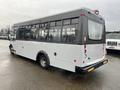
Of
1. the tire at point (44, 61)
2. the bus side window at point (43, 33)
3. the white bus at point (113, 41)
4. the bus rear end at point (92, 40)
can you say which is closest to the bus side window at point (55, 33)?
the bus side window at point (43, 33)

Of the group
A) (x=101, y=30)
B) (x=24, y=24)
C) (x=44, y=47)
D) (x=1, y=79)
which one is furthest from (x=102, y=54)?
(x=24, y=24)

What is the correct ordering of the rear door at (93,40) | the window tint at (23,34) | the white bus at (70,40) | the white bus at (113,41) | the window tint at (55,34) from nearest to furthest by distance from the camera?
1. the white bus at (70,40)
2. the rear door at (93,40)
3. the window tint at (55,34)
4. the window tint at (23,34)
5. the white bus at (113,41)

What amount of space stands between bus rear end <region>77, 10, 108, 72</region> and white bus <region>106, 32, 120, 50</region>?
18.1 feet

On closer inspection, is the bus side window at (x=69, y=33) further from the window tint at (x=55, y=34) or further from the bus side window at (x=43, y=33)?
the bus side window at (x=43, y=33)

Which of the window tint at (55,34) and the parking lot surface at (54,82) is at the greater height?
the window tint at (55,34)

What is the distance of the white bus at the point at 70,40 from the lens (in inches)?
185

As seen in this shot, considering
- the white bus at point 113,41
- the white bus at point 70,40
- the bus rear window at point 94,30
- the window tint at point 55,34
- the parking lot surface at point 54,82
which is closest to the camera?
the parking lot surface at point 54,82

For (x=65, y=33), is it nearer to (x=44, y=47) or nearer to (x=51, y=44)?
(x=51, y=44)

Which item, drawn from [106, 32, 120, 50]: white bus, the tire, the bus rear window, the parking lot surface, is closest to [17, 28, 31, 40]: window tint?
the tire

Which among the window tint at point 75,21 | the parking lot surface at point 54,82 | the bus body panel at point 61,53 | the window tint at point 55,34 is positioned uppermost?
the window tint at point 75,21

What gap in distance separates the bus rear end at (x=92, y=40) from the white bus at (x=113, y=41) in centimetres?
551

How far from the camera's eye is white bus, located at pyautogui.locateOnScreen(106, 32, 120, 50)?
36.4ft

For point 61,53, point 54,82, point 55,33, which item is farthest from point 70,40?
point 54,82

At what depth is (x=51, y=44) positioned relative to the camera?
19.7ft
